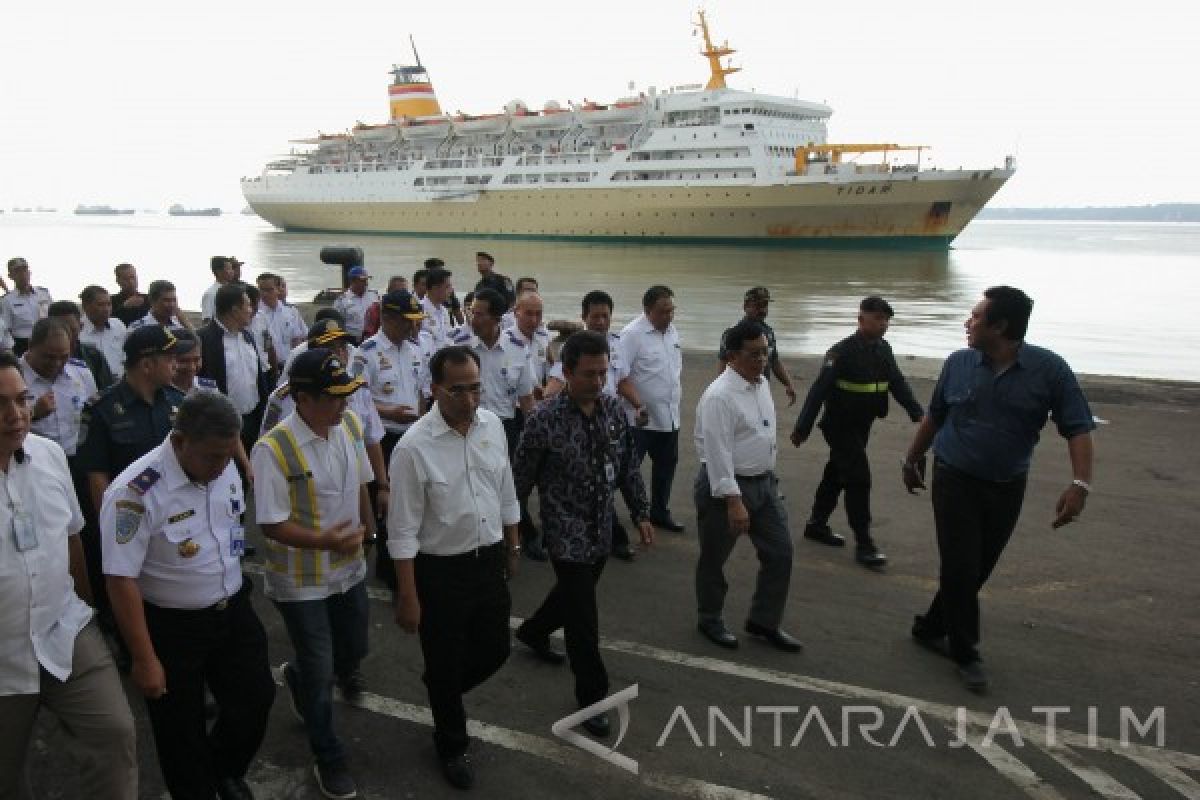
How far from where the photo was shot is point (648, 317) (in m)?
5.30

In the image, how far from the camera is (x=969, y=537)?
3590 millimetres

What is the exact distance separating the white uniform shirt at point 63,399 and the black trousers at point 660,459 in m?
3.27

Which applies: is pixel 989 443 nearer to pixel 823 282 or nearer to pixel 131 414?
pixel 131 414

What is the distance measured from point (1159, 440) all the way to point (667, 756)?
686cm

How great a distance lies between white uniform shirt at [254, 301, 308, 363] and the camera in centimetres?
716

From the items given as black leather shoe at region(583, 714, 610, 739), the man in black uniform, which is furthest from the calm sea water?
black leather shoe at region(583, 714, 610, 739)

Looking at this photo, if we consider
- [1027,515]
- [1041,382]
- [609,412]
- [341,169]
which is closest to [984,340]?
A: [1041,382]

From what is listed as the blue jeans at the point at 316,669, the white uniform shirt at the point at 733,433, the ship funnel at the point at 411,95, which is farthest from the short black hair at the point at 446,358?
the ship funnel at the point at 411,95

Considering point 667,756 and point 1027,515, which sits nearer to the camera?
point 667,756

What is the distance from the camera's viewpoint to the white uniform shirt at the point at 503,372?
496 cm

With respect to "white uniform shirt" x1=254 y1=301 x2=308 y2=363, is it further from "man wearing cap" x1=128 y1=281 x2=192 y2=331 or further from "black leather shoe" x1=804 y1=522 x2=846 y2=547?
"black leather shoe" x1=804 y1=522 x2=846 y2=547

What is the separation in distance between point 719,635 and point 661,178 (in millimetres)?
45538

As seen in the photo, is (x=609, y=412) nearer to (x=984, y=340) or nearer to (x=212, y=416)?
(x=212, y=416)

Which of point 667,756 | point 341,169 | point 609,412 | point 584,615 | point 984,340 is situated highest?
point 341,169
